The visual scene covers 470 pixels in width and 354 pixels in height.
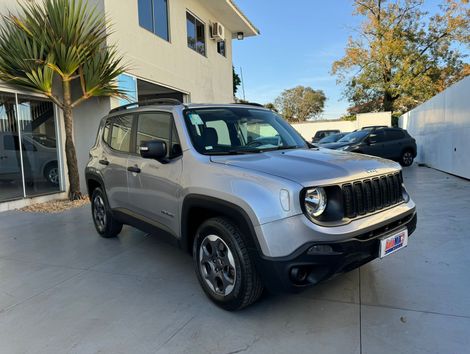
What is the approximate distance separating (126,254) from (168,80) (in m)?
7.74

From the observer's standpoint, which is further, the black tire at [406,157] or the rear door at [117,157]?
the black tire at [406,157]

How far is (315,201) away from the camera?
2.61 meters

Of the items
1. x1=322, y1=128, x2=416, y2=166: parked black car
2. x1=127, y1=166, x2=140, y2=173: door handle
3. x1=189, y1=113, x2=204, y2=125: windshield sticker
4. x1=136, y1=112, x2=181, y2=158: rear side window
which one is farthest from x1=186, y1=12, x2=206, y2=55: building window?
x1=189, y1=113, x2=204, y2=125: windshield sticker

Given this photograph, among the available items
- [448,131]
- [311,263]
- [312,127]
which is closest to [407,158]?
[448,131]

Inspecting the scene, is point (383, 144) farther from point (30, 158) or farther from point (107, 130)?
point (30, 158)

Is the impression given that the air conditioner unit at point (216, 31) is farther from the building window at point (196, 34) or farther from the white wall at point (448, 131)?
the white wall at point (448, 131)

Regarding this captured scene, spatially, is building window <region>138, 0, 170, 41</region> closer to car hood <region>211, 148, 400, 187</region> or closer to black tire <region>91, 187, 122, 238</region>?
black tire <region>91, 187, 122, 238</region>

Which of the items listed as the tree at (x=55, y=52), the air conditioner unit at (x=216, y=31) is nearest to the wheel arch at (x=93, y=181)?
the tree at (x=55, y=52)

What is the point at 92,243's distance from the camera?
5.11 metres

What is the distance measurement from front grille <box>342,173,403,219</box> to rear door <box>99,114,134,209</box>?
2665 millimetres

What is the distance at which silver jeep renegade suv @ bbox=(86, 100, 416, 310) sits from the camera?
2533 mm

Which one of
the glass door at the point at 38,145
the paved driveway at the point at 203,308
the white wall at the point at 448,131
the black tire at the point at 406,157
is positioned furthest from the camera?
the black tire at the point at 406,157

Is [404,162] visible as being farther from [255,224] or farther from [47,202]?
[255,224]

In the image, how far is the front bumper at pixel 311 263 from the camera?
8.15 ft
